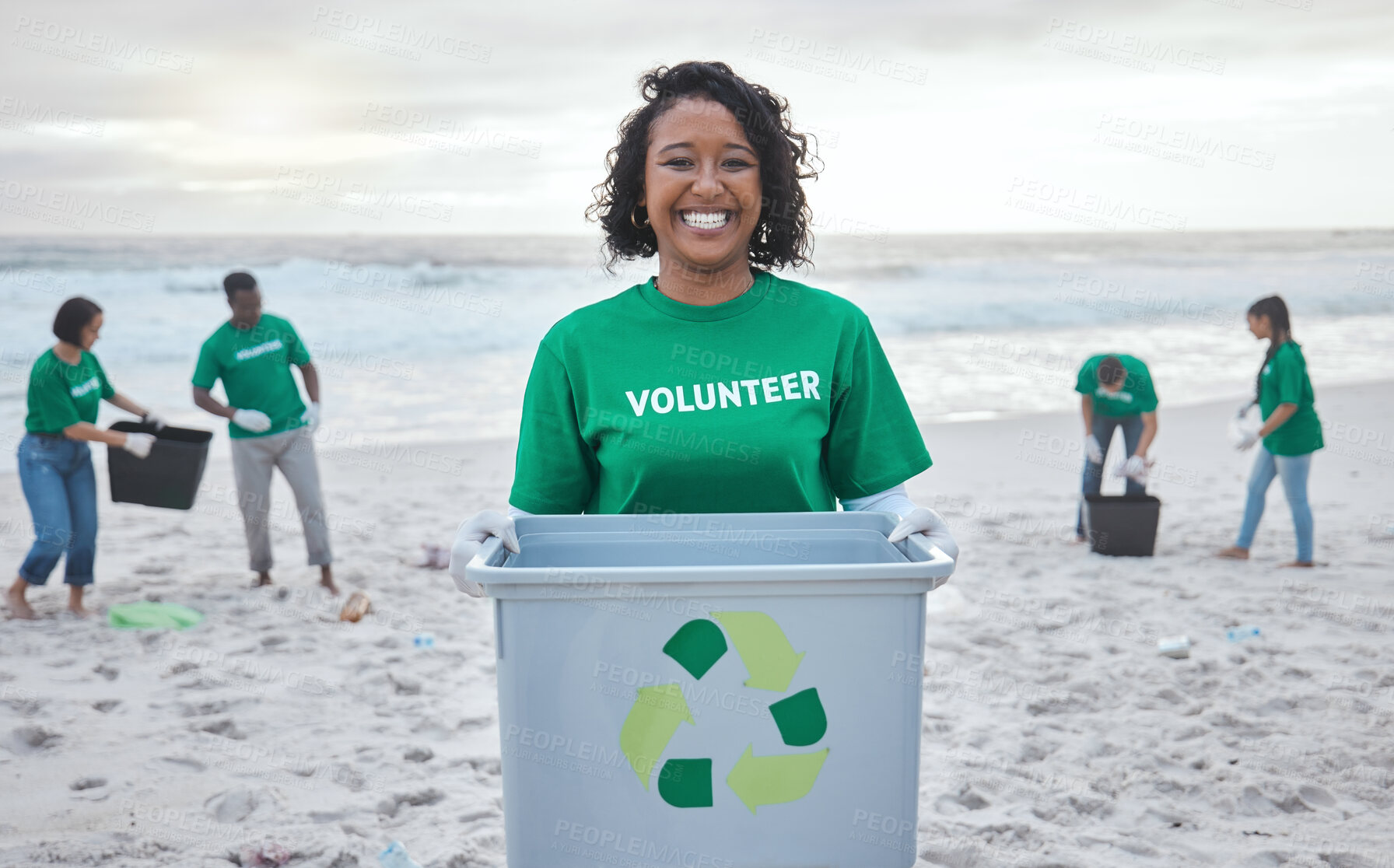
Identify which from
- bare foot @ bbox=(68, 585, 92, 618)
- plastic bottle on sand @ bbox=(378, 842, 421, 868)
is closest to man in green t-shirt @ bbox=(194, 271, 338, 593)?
bare foot @ bbox=(68, 585, 92, 618)

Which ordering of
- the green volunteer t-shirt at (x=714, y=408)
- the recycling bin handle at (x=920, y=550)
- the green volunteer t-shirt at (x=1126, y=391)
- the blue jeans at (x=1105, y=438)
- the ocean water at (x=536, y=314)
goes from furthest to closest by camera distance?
1. the ocean water at (x=536, y=314)
2. the blue jeans at (x=1105, y=438)
3. the green volunteer t-shirt at (x=1126, y=391)
4. the green volunteer t-shirt at (x=714, y=408)
5. the recycling bin handle at (x=920, y=550)

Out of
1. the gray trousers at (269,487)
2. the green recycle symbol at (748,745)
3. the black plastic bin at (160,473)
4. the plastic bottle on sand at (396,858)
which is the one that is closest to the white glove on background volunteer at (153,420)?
the black plastic bin at (160,473)

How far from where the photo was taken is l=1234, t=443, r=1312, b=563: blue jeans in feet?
18.9

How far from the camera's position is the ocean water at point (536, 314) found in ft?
Result: 36.7

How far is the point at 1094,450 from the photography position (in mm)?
6410

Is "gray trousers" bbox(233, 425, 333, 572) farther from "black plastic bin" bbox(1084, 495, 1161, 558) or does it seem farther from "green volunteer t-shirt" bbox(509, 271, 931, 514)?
"black plastic bin" bbox(1084, 495, 1161, 558)

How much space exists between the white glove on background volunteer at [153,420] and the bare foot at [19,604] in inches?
40.0

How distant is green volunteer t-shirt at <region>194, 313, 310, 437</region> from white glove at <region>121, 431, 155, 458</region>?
412 millimetres

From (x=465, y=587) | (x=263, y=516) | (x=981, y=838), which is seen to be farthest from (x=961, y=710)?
(x=263, y=516)

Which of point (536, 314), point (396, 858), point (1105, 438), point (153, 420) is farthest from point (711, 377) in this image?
point (536, 314)

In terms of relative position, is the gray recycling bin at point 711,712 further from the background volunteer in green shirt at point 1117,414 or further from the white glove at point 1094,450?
the white glove at point 1094,450

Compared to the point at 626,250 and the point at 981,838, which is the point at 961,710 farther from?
the point at 626,250

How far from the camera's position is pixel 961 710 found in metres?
4.00

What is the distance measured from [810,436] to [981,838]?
186 cm
